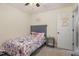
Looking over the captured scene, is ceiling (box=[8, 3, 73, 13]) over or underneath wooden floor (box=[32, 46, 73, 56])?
over

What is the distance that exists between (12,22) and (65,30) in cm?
85

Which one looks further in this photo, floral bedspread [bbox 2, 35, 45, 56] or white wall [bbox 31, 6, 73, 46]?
white wall [bbox 31, 6, 73, 46]

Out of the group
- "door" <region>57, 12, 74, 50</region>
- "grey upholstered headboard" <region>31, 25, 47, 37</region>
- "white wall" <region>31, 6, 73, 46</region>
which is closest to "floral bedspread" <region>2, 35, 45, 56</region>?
"grey upholstered headboard" <region>31, 25, 47, 37</region>

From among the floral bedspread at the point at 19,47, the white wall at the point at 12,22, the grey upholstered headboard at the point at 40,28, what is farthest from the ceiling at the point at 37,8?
the floral bedspread at the point at 19,47

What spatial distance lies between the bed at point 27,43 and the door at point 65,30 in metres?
Answer: 0.25

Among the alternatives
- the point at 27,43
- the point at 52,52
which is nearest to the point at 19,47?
the point at 27,43

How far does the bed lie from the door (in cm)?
25

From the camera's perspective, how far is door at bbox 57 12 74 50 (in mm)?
1358

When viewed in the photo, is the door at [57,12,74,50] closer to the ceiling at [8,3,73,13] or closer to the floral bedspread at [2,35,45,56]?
the ceiling at [8,3,73,13]

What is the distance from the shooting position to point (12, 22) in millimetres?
1332

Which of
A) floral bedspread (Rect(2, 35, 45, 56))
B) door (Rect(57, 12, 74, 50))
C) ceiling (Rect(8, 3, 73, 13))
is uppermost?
ceiling (Rect(8, 3, 73, 13))

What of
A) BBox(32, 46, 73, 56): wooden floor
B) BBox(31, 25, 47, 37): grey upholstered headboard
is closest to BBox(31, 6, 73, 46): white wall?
BBox(31, 25, 47, 37): grey upholstered headboard

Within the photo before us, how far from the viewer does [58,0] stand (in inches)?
52.4

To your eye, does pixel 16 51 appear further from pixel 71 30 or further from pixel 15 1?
pixel 71 30
